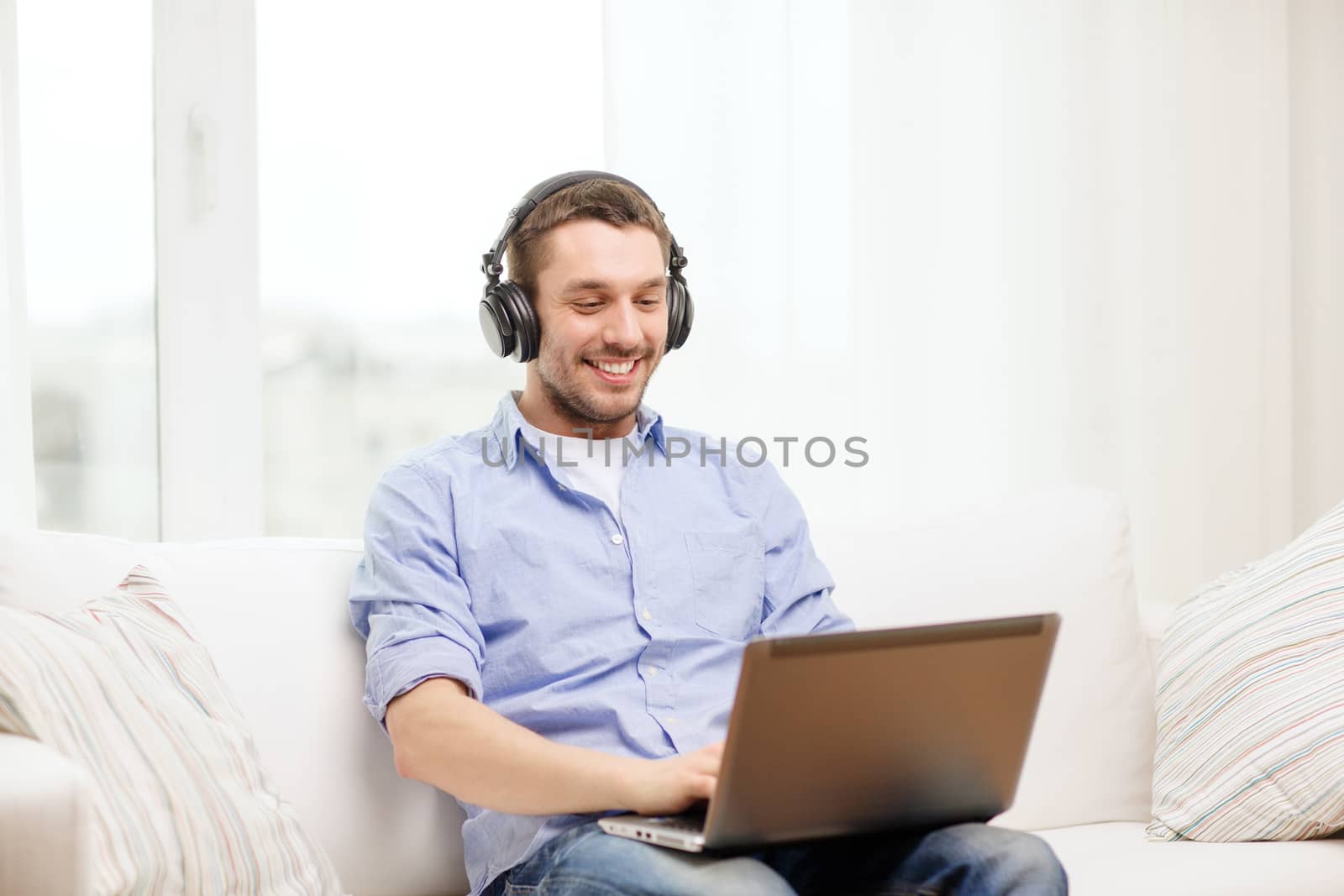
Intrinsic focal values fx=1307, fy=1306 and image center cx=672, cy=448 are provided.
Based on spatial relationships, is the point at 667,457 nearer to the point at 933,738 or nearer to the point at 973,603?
the point at 973,603

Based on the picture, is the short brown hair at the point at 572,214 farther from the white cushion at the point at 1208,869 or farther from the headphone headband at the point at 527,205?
the white cushion at the point at 1208,869

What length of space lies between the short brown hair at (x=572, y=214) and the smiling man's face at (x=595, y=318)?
11 millimetres

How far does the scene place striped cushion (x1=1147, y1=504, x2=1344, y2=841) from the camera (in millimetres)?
1525

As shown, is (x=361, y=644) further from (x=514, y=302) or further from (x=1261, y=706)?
(x=1261, y=706)

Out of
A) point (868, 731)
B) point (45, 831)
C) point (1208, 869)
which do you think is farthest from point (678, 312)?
point (45, 831)

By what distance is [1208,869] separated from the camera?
4.83 ft

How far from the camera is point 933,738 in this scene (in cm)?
111

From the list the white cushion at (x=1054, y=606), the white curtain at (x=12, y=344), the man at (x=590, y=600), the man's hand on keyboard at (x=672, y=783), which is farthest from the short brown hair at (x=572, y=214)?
the white curtain at (x=12, y=344)

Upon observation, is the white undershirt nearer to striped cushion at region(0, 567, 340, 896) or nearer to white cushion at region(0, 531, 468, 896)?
white cushion at region(0, 531, 468, 896)

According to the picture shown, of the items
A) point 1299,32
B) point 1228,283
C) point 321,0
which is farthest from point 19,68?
point 1299,32

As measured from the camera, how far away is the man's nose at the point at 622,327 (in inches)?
64.5

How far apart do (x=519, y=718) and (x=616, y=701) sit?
0.11 metres

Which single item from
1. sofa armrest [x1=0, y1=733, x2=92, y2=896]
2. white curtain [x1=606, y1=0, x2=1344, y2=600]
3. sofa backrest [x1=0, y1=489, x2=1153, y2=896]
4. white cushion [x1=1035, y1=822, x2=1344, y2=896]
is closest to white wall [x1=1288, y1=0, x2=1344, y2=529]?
white curtain [x1=606, y1=0, x2=1344, y2=600]

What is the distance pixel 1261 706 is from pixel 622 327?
91 centimetres
